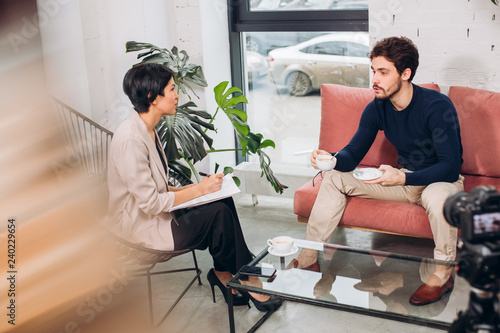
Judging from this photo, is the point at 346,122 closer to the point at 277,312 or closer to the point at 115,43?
the point at 277,312

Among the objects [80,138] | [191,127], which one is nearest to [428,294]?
[191,127]

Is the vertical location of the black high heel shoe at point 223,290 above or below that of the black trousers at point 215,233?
below

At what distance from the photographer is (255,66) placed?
4.12 meters

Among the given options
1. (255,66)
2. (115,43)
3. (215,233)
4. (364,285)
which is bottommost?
(364,285)

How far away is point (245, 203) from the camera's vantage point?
158 inches

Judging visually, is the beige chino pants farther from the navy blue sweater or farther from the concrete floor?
the concrete floor

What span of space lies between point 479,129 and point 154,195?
168cm

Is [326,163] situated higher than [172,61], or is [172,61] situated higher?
[172,61]

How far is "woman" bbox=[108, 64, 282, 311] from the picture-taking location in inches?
92.0

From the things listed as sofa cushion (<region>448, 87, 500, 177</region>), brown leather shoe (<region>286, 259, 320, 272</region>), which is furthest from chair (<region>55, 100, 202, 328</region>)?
sofa cushion (<region>448, 87, 500, 177</region>)

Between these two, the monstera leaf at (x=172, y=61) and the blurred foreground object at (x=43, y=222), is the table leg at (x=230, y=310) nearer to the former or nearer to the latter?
the blurred foreground object at (x=43, y=222)

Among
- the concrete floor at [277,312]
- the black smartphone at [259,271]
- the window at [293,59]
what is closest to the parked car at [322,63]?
the window at [293,59]

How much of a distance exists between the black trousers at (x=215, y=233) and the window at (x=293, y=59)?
168 centimetres

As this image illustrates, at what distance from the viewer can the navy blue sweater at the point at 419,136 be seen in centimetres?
260
